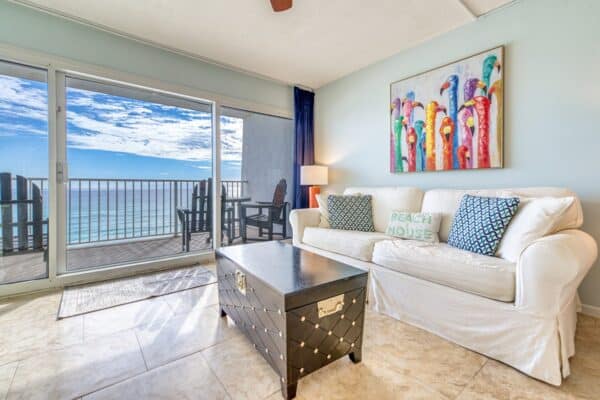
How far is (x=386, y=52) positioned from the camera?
A: 2.95 metres

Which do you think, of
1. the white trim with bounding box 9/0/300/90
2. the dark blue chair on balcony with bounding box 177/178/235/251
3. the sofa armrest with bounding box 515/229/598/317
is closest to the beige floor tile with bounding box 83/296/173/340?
the dark blue chair on balcony with bounding box 177/178/235/251

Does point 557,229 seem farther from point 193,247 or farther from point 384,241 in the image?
point 193,247

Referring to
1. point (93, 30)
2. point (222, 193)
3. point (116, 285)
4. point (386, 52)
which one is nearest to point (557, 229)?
point (386, 52)

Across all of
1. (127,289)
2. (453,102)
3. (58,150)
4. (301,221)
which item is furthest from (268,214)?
(453,102)

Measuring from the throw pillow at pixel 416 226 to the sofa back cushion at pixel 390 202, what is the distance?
0.21 metres

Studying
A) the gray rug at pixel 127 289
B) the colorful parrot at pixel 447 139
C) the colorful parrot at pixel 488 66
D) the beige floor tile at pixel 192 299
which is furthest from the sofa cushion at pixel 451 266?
the gray rug at pixel 127 289

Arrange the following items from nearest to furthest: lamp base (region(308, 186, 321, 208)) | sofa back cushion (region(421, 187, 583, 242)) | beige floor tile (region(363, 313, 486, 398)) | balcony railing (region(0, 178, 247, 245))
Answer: beige floor tile (region(363, 313, 486, 398)) < sofa back cushion (region(421, 187, 583, 242)) < balcony railing (region(0, 178, 247, 245)) < lamp base (region(308, 186, 321, 208))

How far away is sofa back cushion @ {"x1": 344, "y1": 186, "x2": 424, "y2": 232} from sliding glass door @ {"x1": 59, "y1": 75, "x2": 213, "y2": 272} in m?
2.01

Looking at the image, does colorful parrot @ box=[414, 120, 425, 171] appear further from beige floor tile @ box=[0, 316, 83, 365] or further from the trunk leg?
beige floor tile @ box=[0, 316, 83, 365]

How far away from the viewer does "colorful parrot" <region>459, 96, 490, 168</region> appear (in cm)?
229

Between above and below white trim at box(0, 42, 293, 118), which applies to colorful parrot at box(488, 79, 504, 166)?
below

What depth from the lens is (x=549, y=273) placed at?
1206 mm

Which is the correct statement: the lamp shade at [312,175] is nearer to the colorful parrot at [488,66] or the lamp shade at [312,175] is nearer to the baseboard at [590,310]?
the colorful parrot at [488,66]

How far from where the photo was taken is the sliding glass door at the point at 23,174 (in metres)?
2.23
